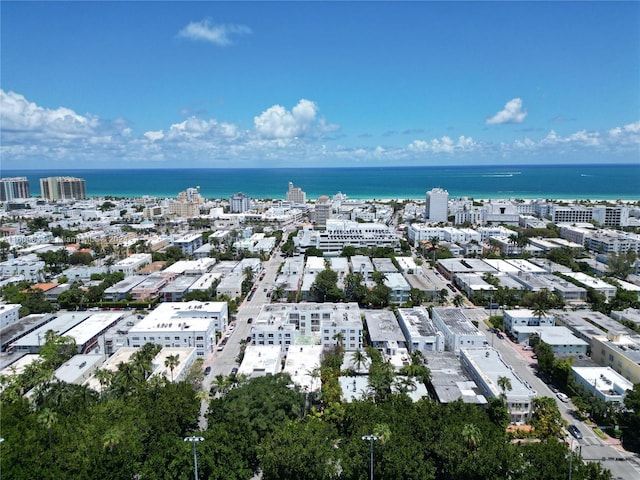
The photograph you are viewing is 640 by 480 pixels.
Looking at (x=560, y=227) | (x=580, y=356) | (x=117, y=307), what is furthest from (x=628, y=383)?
(x=560, y=227)

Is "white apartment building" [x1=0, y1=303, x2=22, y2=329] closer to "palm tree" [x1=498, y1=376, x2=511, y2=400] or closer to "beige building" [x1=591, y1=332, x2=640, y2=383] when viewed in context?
"palm tree" [x1=498, y1=376, x2=511, y2=400]

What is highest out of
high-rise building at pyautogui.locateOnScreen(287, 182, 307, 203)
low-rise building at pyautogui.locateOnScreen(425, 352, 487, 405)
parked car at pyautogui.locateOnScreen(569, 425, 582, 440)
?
high-rise building at pyautogui.locateOnScreen(287, 182, 307, 203)

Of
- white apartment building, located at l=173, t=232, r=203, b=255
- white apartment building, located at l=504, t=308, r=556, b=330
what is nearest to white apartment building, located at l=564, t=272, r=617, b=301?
white apartment building, located at l=504, t=308, r=556, b=330

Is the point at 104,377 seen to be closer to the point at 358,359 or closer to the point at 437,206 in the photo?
the point at 358,359

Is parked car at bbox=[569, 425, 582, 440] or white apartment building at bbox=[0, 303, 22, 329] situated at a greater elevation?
white apartment building at bbox=[0, 303, 22, 329]

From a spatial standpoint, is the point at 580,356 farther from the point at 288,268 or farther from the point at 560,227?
the point at 560,227
